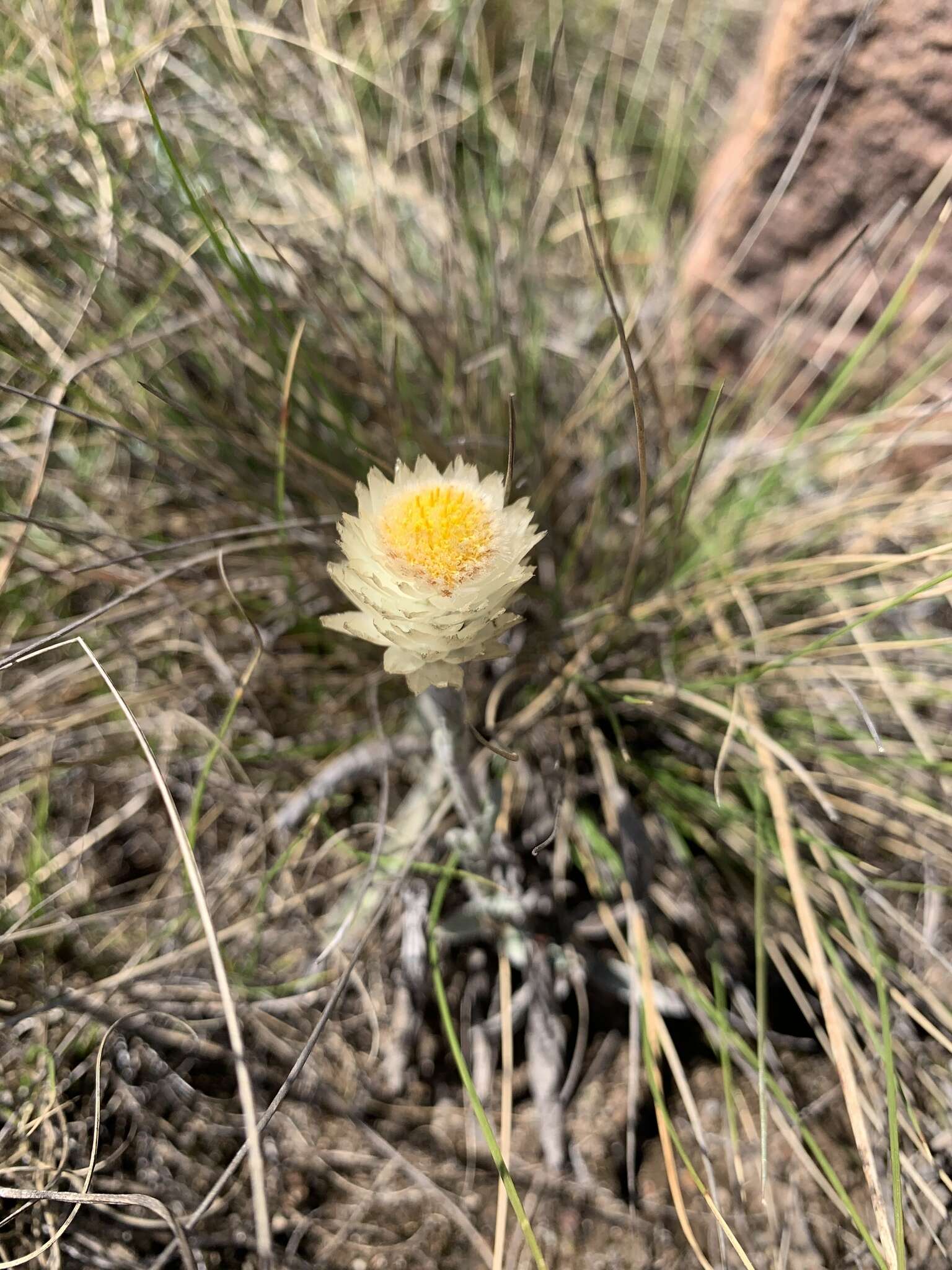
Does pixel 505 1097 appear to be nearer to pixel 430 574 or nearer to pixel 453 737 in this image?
pixel 453 737

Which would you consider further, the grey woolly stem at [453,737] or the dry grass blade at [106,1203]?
the grey woolly stem at [453,737]

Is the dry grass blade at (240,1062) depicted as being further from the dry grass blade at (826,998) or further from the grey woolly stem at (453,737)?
the dry grass blade at (826,998)

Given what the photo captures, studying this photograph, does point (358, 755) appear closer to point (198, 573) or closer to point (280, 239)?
point (198, 573)

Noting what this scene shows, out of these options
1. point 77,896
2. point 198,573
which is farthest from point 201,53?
point 77,896

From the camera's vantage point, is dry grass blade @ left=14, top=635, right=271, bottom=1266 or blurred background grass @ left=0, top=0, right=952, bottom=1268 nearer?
dry grass blade @ left=14, top=635, right=271, bottom=1266

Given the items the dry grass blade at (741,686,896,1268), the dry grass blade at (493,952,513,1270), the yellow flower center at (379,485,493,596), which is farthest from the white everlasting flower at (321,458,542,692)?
the dry grass blade at (493,952,513,1270)

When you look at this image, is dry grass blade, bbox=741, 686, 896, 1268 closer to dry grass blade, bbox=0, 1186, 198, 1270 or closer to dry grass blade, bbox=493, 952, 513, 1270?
dry grass blade, bbox=493, 952, 513, 1270

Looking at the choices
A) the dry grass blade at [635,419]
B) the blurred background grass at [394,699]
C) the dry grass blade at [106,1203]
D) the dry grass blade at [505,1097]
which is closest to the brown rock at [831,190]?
the blurred background grass at [394,699]
